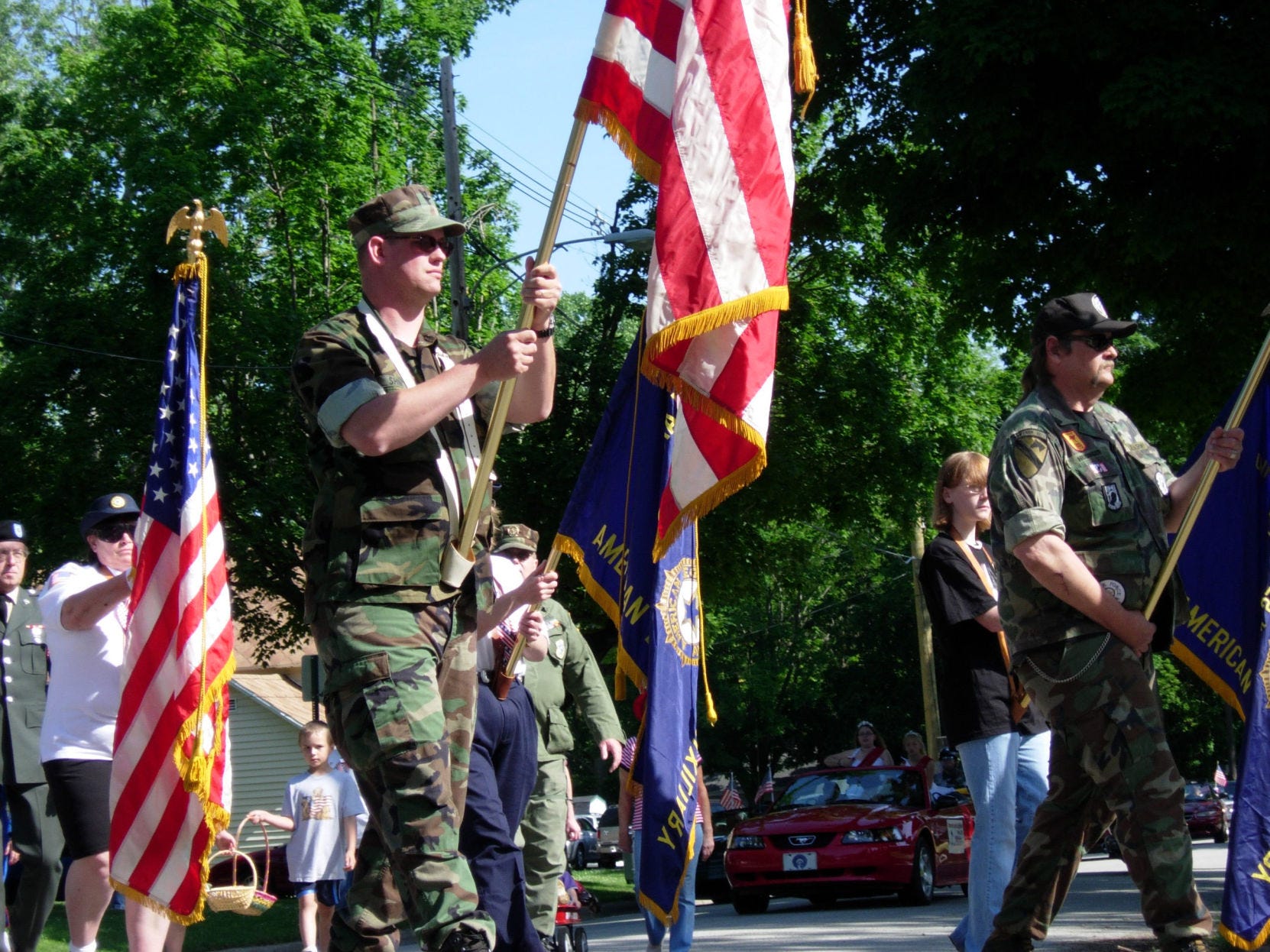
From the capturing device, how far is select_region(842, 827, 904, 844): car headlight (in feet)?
51.1

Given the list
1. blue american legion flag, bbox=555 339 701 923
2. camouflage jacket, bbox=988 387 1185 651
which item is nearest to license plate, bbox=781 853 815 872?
blue american legion flag, bbox=555 339 701 923

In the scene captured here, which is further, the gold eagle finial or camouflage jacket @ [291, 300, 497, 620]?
the gold eagle finial

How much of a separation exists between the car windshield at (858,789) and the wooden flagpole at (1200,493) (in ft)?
36.9

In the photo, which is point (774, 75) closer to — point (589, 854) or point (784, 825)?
point (784, 825)

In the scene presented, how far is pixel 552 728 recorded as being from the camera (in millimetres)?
8203

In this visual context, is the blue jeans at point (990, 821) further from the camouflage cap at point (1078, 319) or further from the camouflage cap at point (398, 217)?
the camouflage cap at point (398, 217)

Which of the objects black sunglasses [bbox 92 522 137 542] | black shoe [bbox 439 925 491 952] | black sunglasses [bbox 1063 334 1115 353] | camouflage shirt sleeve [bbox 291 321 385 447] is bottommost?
black shoe [bbox 439 925 491 952]

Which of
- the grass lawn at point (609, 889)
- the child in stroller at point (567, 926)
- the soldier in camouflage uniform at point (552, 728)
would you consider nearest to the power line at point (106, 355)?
the grass lawn at point (609, 889)

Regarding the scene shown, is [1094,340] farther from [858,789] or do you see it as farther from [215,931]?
[215,931]

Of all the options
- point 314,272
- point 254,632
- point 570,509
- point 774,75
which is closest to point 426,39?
point 314,272

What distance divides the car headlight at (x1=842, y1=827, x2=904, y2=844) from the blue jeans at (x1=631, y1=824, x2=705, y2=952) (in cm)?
790

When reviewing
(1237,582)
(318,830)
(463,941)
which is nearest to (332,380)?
(463,941)

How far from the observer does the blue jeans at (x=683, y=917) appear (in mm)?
7504

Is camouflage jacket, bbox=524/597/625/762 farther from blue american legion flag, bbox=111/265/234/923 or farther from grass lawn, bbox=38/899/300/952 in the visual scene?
grass lawn, bbox=38/899/300/952
